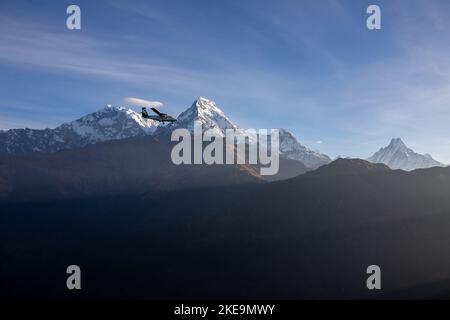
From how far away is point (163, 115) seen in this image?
97.5 m
